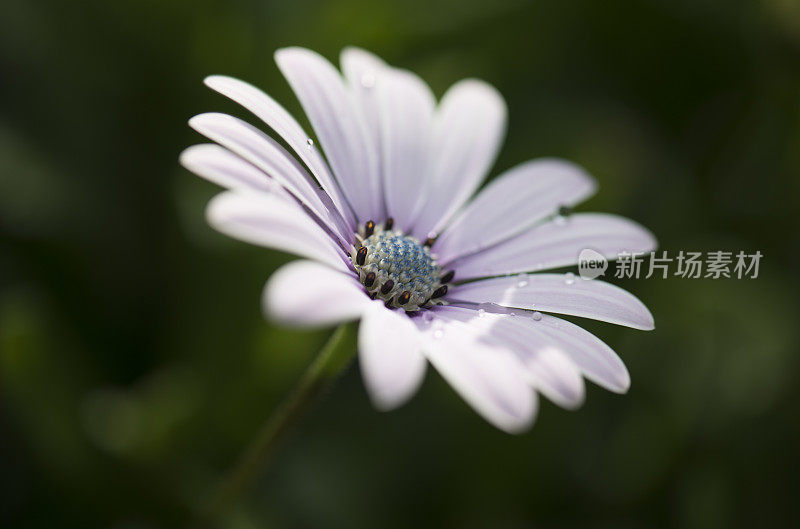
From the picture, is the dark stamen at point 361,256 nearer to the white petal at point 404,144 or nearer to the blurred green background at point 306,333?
the white petal at point 404,144

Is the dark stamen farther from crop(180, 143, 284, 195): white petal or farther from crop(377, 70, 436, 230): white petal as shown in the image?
crop(180, 143, 284, 195): white petal

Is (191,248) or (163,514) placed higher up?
(191,248)

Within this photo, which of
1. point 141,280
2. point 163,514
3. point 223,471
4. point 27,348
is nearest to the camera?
point 27,348

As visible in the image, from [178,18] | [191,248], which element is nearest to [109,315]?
[191,248]

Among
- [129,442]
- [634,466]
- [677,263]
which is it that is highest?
[677,263]

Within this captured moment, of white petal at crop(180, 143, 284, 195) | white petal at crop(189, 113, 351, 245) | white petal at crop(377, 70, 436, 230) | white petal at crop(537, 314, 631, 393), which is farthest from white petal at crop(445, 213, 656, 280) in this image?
white petal at crop(180, 143, 284, 195)

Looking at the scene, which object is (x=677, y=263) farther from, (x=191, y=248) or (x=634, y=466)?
(x=191, y=248)

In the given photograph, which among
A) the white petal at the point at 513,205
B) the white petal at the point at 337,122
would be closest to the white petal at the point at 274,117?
the white petal at the point at 337,122
